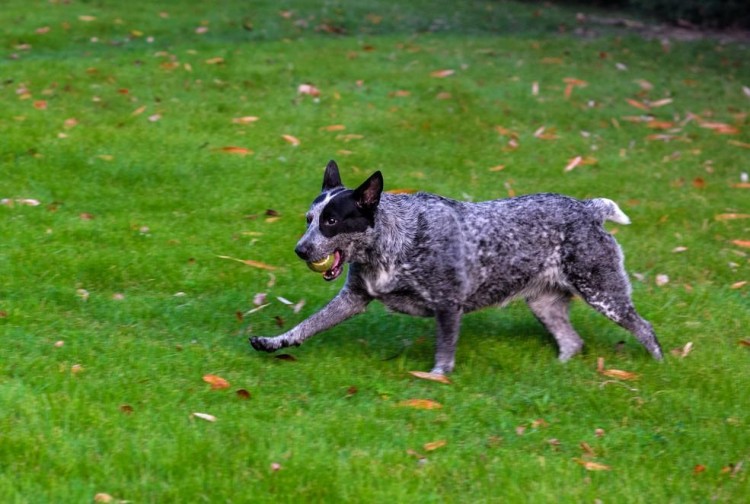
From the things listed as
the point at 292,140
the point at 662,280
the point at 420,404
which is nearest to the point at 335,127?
the point at 292,140

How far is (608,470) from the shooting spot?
19.1ft

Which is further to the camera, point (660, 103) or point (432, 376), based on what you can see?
point (660, 103)

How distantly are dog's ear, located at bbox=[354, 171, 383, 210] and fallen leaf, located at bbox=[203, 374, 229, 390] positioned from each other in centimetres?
143

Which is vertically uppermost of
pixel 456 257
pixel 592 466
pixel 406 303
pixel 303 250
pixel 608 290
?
pixel 303 250

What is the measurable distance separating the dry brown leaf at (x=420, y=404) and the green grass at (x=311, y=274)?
7 cm

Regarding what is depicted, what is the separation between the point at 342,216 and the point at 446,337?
1.13m

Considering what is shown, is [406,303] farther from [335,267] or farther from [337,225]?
[337,225]


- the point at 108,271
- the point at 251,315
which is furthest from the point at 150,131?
the point at 251,315

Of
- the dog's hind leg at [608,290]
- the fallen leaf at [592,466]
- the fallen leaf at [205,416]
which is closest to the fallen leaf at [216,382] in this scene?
the fallen leaf at [205,416]

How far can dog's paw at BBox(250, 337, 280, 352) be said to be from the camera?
6.91 metres

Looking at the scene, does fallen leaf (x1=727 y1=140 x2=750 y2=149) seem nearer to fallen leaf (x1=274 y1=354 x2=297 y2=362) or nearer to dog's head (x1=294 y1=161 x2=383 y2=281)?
dog's head (x1=294 y1=161 x2=383 y2=281)

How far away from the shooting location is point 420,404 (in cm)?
645

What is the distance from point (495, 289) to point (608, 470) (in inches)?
67.1

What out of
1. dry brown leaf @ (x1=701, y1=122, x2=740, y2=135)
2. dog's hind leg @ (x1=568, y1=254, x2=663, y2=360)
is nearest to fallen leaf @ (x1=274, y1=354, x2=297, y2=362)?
dog's hind leg @ (x1=568, y1=254, x2=663, y2=360)
